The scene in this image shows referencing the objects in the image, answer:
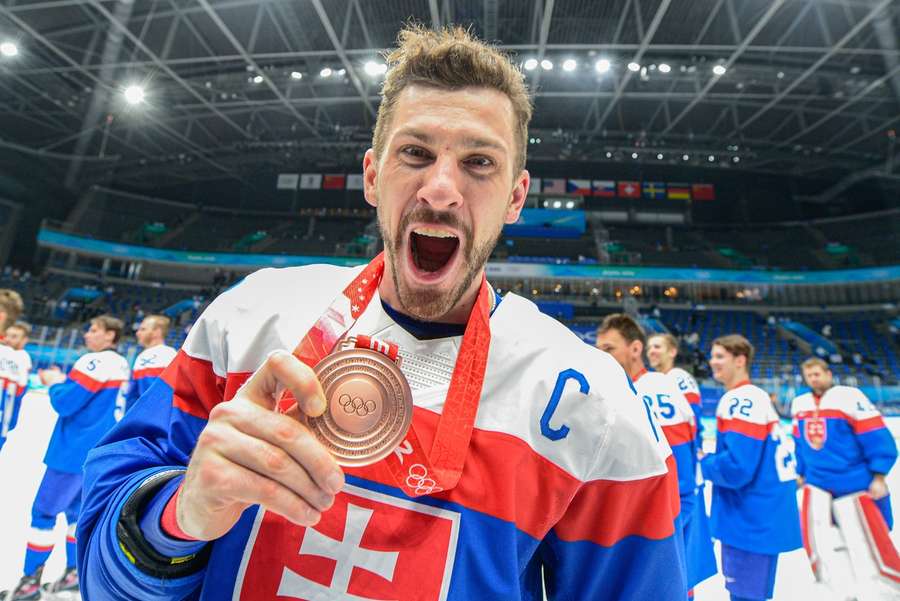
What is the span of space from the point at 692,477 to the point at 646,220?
26.0 meters

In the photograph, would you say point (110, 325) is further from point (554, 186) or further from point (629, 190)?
point (629, 190)

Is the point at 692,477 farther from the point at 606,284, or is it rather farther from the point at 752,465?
the point at 606,284

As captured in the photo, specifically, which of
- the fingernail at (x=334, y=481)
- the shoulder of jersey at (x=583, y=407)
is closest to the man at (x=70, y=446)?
the shoulder of jersey at (x=583, y=407)

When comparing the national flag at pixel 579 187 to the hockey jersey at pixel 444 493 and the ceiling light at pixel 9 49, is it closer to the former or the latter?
the ceiling light at pixel 9 49

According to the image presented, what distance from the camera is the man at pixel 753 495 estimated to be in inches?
133

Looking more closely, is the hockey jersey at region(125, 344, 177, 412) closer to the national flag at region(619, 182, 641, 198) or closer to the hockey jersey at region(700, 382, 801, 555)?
the hockey jersey at region(700, 382, 801, 555)

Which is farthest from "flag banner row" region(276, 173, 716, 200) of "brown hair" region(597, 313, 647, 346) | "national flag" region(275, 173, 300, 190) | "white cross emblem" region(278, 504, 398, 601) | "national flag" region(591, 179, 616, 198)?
"white cross emblem" region(278, 504, 398, 601)

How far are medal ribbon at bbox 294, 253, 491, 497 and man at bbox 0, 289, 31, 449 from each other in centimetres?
443

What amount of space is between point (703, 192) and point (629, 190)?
392cm

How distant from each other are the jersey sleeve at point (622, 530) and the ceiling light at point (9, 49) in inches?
807

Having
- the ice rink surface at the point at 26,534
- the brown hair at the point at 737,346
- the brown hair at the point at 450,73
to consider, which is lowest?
the ice rink surface at the point at 26,534

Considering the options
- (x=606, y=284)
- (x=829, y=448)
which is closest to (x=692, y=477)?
(x=829, y=448)

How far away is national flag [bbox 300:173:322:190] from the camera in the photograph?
91.0 ft

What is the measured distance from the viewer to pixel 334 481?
0.62 m
